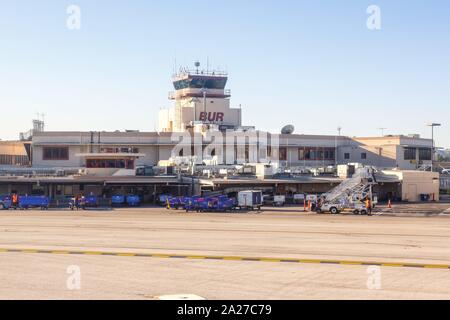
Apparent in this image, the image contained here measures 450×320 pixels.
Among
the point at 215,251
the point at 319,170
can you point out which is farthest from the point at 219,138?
the point at 215,251

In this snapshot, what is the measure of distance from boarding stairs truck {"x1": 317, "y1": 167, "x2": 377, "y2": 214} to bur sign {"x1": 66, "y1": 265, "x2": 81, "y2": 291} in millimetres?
35621

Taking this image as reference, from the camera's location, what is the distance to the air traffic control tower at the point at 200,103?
3989 inches

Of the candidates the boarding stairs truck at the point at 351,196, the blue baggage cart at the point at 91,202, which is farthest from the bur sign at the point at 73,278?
the blue baggage cart at the point at 91,202

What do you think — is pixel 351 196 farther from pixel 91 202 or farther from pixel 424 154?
pixel 424 154

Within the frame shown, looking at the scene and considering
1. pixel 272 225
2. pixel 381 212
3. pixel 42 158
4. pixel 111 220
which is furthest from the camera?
pixel 42 158

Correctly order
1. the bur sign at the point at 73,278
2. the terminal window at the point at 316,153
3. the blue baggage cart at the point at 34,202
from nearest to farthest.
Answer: the bur sign at the point at 73,278
the blue baggage cart at the point at 34,202
the terminal window at the point at 316,153

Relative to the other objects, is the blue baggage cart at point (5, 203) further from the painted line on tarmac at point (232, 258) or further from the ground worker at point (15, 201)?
the painted line on tarmac at point (232, 258)

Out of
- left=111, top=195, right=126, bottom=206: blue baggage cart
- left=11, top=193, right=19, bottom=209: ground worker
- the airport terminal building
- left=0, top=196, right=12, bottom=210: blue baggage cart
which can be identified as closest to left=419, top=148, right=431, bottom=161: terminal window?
the airport terminal building

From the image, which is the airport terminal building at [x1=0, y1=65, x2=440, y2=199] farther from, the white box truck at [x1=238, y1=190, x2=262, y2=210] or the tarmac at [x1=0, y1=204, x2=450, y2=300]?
the tarmac at [x1=0, y1=204, x2=450, y2=300]

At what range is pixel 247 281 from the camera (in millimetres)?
24562

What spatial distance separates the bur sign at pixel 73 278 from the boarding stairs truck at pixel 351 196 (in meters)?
35.6

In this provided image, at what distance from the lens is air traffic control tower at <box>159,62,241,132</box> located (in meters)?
101

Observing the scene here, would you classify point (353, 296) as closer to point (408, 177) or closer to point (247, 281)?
point (247, 281)

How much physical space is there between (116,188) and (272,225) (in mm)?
30430
